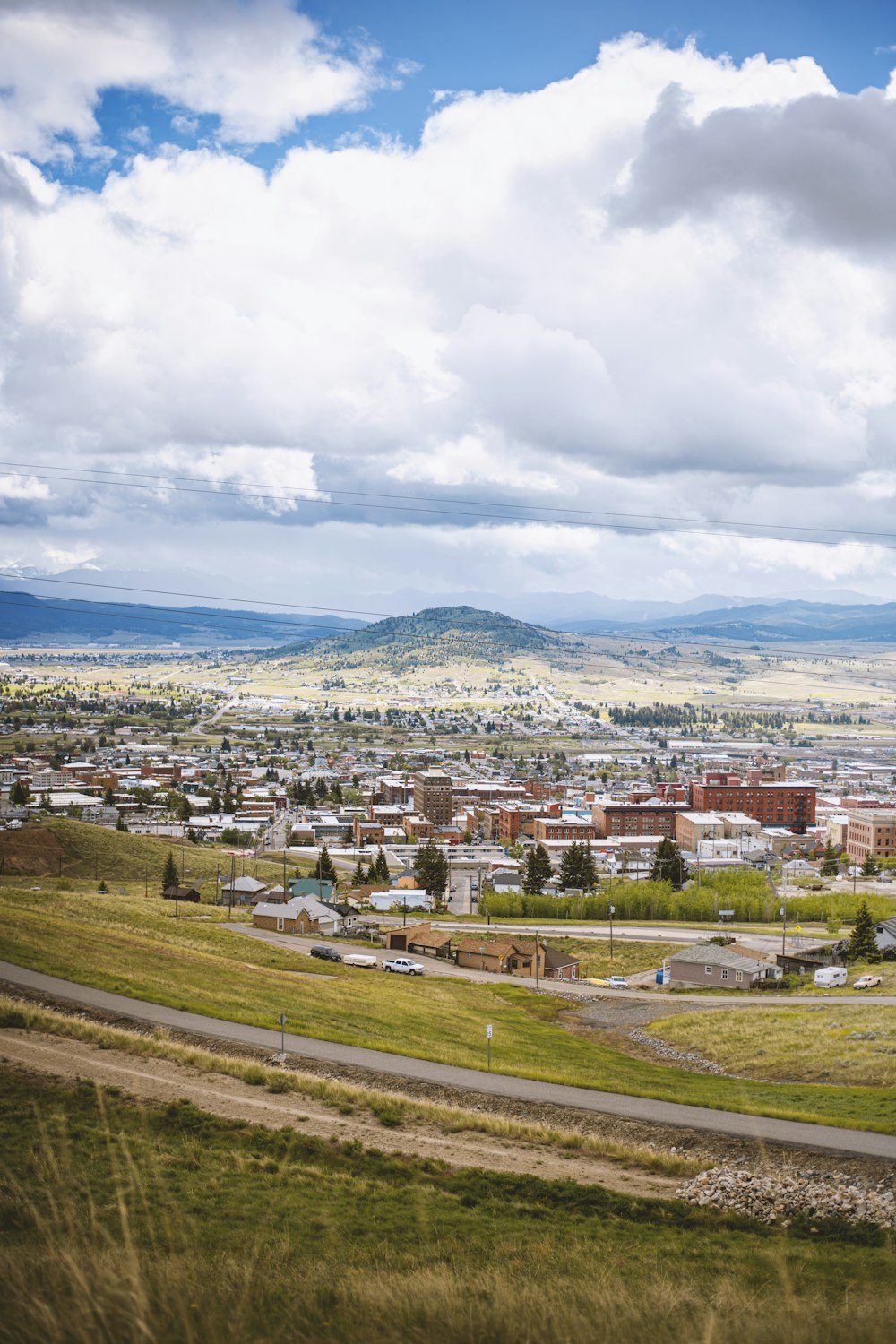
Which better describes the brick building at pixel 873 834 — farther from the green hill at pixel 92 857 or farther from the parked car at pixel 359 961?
the parked car at pixel 359 961

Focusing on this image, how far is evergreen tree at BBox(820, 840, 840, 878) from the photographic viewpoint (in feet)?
223

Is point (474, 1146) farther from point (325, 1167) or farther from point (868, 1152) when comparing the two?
point (868, 1152)

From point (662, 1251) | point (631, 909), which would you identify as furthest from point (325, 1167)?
point (631, 909)

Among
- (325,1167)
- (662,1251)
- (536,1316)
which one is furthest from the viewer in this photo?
(325,1167)

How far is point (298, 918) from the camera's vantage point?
39250mm

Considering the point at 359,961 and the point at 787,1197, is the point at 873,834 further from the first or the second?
the point at 787,1197

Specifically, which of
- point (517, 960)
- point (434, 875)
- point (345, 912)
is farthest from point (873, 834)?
point (517, 960)

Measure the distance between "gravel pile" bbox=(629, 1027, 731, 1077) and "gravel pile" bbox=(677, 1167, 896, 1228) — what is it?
1021cm

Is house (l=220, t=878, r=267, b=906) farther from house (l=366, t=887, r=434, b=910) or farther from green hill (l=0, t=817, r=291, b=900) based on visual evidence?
house (l=366, t=887, r=434, b=910)

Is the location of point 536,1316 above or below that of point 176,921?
above

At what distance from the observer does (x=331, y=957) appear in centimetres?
3219

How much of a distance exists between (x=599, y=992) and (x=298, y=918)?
12.9 m

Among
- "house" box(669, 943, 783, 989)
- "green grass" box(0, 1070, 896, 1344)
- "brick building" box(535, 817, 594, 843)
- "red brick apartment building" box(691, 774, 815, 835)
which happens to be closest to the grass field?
"house" box(669, 943, 783, 989)

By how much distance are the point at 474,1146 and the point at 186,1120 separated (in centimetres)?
328
